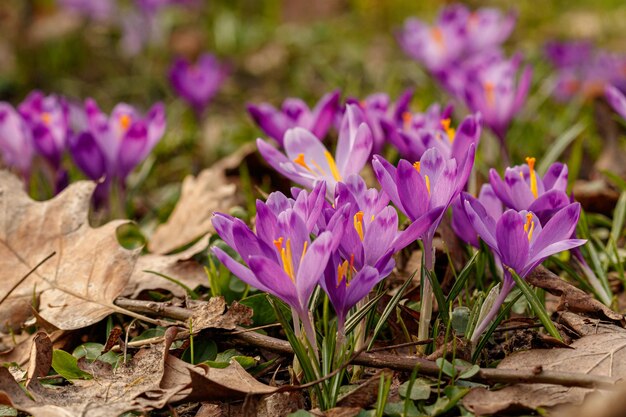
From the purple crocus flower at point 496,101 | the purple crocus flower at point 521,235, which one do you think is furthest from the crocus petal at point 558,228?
the purple crocus flower at point 496,101

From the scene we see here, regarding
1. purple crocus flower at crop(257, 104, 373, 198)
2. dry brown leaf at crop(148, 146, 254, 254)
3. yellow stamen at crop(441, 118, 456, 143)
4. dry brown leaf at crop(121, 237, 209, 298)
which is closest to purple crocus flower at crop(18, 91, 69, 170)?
dry brown leaf at crop(148, 146, 254, 254)

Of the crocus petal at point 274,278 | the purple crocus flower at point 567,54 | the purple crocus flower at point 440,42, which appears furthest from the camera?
the purple crocus flower at point 567,54

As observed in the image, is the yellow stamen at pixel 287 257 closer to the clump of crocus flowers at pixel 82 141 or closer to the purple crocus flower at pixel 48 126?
the clump of crocus flowers at pixel 82 141

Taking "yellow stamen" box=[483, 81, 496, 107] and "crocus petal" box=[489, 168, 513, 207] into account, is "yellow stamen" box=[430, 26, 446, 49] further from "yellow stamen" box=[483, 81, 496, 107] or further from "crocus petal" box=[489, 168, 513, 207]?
"crocus petal" box=[489, 168, 513, 207]

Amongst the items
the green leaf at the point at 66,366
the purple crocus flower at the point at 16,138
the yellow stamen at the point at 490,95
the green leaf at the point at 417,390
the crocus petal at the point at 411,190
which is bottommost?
the green leaf at the point at 66,366

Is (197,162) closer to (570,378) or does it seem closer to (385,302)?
(385,302)

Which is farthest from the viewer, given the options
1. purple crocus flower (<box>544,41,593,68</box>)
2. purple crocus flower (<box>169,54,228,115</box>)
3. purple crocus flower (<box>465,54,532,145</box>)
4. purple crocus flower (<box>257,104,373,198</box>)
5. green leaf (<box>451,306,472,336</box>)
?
purple crocus flower (<box>544,41,593,68</box>)

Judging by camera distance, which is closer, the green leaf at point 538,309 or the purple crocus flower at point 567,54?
the green leaf at point 538,309

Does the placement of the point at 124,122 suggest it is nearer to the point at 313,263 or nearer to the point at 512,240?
the point at 313,263
